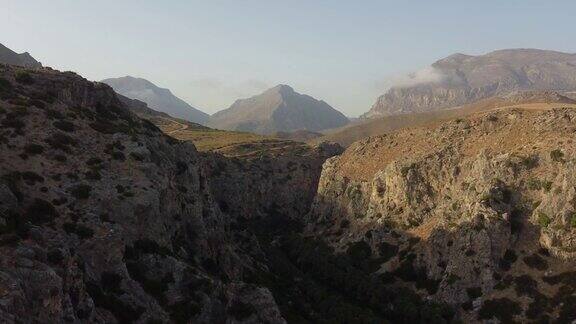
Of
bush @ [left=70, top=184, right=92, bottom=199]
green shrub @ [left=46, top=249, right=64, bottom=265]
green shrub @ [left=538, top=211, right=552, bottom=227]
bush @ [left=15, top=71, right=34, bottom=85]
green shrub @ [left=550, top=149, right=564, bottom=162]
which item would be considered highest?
bush @ [left=15, top=71, right=34, bottom=85]

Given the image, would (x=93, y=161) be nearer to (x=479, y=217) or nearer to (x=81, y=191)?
(x=81, y=191)

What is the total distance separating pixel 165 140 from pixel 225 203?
66759mm

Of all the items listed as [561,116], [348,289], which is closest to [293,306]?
[348,289]

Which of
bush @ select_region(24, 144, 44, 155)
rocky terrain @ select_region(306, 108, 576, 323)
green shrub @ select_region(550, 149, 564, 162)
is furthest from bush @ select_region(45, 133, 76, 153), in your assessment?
green shrub @ select_region(550, 149, 564, 162)

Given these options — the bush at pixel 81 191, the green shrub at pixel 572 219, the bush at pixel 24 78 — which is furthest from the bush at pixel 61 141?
the green shrub at pixel 572 219

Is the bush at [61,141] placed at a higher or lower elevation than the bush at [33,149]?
higher

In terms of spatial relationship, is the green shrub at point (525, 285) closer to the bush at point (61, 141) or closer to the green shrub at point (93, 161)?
the green shrub at point (93, 161)

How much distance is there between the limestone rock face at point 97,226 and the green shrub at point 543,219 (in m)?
52.8

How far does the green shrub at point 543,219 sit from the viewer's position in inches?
3465

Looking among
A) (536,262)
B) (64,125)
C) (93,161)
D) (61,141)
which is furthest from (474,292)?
(64,125)

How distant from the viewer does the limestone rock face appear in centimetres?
4059

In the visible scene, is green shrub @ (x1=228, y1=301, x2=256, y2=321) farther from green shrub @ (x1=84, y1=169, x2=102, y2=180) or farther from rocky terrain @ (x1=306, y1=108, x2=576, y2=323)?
rocky terrain @ (x1=306, y1=108, x2=576, y2=323)

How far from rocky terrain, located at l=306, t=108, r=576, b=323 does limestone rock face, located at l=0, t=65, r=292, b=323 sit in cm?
3785

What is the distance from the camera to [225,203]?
6156 inches
